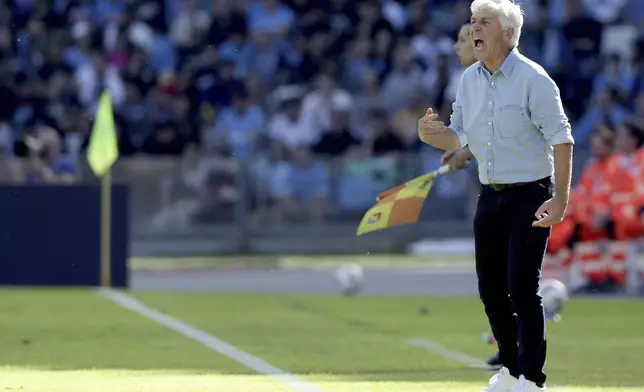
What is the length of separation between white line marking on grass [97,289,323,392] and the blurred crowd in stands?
6744 mm

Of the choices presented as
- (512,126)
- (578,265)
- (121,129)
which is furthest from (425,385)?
(121,129)

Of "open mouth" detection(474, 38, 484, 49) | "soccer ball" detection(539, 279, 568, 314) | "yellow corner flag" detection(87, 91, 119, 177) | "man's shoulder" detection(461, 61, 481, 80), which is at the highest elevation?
"open mouth" detection(474, 38, 484, 49)

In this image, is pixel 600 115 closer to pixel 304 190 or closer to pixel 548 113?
pixel 304 190

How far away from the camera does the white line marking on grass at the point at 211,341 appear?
894 centimetres

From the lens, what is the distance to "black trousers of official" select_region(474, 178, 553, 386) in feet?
25.2

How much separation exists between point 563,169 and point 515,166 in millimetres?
342

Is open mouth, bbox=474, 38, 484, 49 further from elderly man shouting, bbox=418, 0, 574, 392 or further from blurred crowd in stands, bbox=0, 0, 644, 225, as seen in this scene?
blurred crowd in stands, bbox=0, 0, 644, 225

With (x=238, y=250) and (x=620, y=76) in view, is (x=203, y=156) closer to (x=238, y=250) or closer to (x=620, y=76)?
(x=238, y=250)

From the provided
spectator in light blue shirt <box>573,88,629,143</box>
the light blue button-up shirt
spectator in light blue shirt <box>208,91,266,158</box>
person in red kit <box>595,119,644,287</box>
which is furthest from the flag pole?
the light blue button-up shirt

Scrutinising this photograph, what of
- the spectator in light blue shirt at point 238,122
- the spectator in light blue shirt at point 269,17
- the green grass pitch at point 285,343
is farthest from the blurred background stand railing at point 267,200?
the green grass pitch at point 285,343

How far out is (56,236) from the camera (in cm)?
1694

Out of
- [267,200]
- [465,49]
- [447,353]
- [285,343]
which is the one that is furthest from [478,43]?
[267,200]

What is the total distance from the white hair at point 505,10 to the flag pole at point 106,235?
32.2 ft

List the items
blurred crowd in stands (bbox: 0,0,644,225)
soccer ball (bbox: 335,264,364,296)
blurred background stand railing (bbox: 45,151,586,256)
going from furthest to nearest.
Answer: blurred crowd in stands (bbox: 0,0,644,225) → blurred background stand railing (bbox: 45,151,586,256) → soccer ball (bbox: 335,264,364,296)
